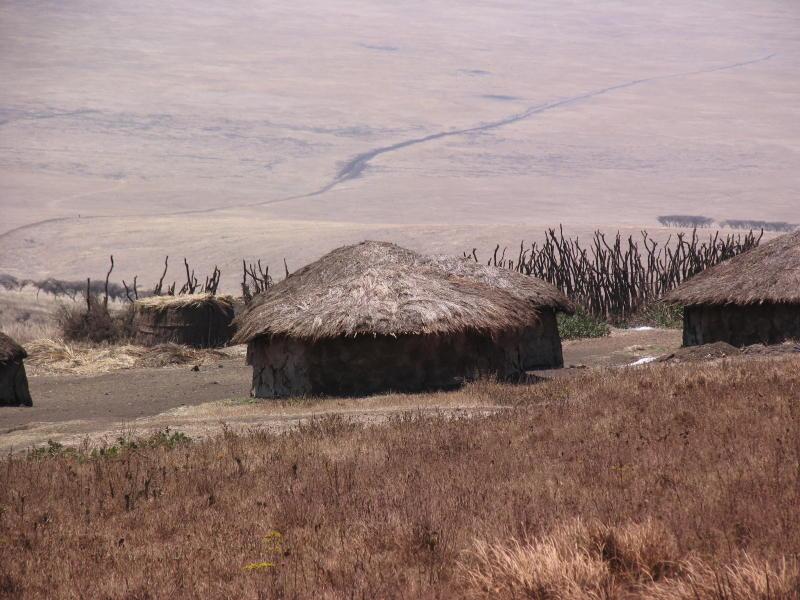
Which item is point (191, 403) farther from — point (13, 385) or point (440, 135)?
point (440, 135)

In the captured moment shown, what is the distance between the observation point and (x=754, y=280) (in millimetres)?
21656

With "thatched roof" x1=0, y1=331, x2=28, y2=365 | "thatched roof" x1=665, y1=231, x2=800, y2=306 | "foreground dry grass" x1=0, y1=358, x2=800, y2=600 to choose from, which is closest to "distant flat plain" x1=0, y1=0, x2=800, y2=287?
"thatched roof" x1=665, y1=231, x2=800, y2=306

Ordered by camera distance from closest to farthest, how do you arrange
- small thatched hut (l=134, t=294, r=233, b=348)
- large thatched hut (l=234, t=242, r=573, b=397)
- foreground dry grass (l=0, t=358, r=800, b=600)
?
1. foreground dry grass (l=0, t=358, r=800, b=600)
2. large thatched hut (l=234, t=242, r=573, b=397)
3. small thatched hut (l=134, t=294, r=233, b=348)

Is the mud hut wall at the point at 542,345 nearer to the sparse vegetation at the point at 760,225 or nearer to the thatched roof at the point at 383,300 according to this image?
the thatched roof at the point at 383,300

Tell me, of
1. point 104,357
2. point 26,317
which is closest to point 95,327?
point 104,357

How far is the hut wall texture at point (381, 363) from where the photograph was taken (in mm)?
18094

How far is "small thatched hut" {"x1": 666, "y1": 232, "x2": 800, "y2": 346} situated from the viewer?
21109 millimetres

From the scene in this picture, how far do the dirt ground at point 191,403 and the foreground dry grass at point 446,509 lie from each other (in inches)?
101

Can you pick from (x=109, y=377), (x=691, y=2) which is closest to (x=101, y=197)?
(x=109, y=377)

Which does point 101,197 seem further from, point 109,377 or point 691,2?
point 691,2

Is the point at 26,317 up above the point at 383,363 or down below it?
above

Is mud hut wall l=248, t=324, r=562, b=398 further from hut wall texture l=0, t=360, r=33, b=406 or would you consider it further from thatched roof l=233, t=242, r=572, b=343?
hut wall texture l=0, t=360, r=33, b=406

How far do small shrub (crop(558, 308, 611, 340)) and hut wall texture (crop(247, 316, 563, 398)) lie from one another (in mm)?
9634

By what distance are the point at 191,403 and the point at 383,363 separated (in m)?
3.37
